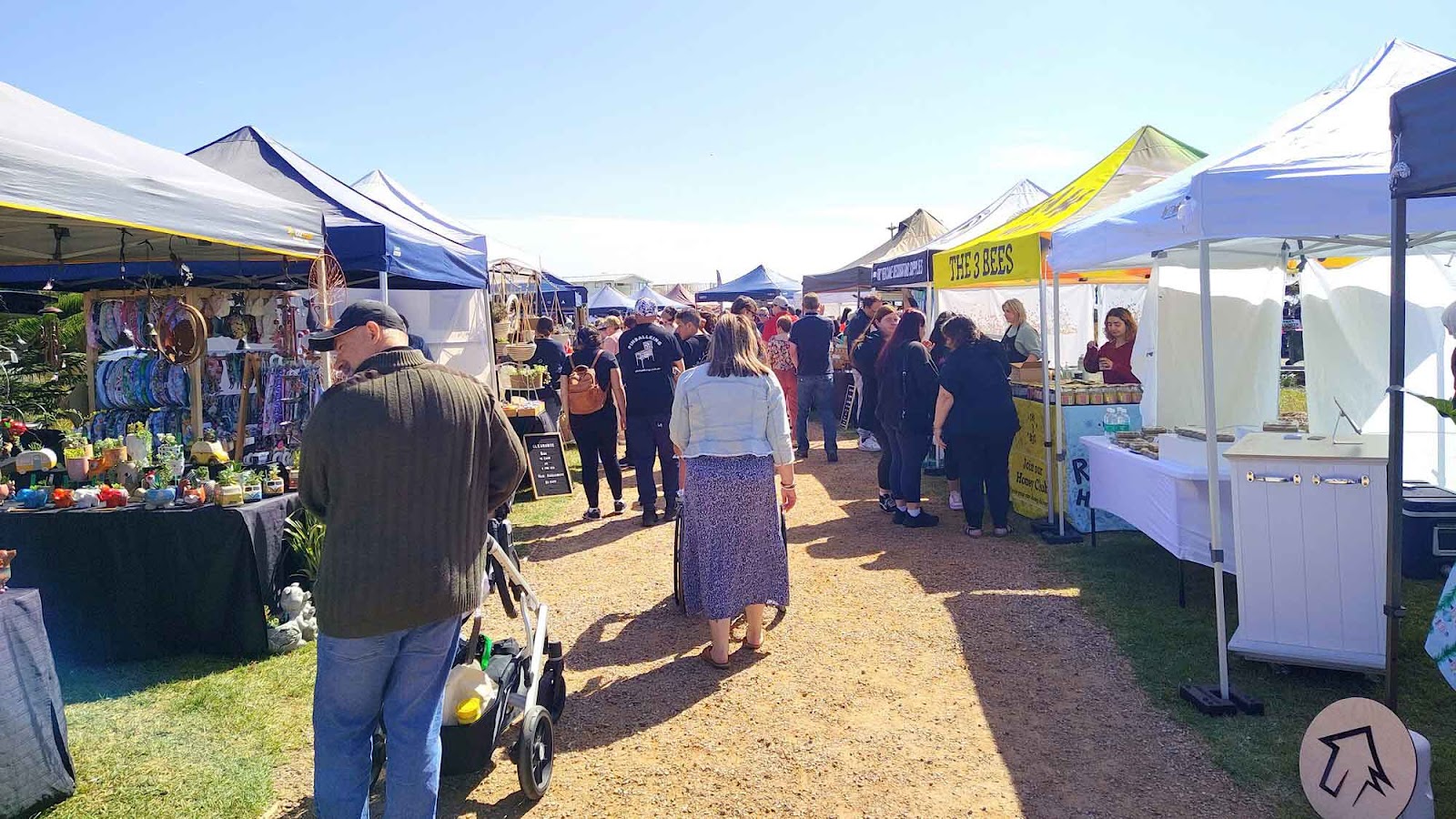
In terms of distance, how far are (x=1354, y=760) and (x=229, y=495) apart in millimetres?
4558

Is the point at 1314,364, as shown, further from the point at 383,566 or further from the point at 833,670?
the point at 383,566

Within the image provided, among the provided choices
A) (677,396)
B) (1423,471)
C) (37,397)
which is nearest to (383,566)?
(677,396)

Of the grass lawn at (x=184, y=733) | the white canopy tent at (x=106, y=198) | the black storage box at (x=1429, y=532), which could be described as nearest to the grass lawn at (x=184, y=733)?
the grass lawn at (x=184, y=733)

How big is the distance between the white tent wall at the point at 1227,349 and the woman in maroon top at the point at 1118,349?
2.38 ft

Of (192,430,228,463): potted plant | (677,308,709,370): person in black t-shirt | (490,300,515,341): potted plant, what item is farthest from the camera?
(490,300,515,341): potted plant

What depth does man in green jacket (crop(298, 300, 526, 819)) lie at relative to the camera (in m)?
2.30

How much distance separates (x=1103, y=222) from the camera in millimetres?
4676

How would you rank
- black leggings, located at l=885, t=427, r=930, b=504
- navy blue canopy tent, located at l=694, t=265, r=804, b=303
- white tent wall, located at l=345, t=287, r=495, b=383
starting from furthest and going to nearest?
navy blue canopy tent, located at l=694, t=265, r=804, b=303, white tent wall, located at l=345, t=287, r=495, b=383, black leggings, located at l=885, t=427, r=930, b=504

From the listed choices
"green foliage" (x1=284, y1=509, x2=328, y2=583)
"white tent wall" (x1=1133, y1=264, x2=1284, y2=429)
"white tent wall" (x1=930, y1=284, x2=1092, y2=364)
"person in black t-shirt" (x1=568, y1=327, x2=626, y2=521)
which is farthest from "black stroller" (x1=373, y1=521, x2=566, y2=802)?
"white tent wall" (x1=930, y1=284, x2=1092, y2=364)

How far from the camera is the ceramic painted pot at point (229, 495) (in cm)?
427

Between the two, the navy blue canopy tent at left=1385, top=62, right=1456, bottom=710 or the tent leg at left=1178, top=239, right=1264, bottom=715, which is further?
the tent leg at left=1178, top=239, right=1264, bottom=715

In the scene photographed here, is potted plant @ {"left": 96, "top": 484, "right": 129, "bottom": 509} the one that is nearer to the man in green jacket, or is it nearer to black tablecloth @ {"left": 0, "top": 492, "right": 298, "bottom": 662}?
black tablecloth @ {"left": 0, "top": 492, "right": 298, "bottom": 662}

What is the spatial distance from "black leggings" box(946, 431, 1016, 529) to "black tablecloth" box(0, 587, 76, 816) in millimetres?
5176

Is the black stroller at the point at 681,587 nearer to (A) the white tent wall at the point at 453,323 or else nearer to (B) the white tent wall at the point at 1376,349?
(B) the white tent wall at the point at 1376,349
